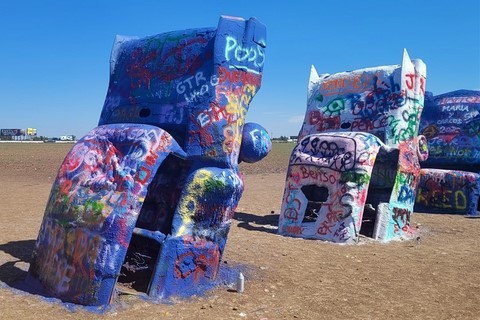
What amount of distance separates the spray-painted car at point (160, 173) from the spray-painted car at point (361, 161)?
11.2ft

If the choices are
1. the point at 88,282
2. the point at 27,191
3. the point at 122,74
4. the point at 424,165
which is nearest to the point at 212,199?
the point at 88,282

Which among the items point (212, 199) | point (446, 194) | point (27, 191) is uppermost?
point (446, 194)

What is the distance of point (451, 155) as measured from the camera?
1448 centimetres

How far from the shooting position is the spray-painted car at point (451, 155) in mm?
13508

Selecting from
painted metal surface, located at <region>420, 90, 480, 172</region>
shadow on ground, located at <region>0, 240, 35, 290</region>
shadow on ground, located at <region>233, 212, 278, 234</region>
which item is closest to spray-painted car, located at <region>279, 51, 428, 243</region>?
shadow on ground, located at <region>233, 212, 278, 234</region>

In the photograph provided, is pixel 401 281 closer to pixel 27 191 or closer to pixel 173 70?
pixel 173 70

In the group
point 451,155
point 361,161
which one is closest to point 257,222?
point 361,161

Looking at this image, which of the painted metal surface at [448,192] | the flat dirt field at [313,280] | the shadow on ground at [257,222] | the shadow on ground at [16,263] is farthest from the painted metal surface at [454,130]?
the shadow on ground at [16,263]

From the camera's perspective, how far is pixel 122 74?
21.7 feet

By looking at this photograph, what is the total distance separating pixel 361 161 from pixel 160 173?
173 inches

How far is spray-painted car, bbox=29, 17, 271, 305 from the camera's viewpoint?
4988 millimetres

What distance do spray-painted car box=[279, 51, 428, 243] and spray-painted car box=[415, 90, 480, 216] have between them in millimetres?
3641

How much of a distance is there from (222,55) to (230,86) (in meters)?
0.38

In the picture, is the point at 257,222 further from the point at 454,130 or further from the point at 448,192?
the point at 454,130
